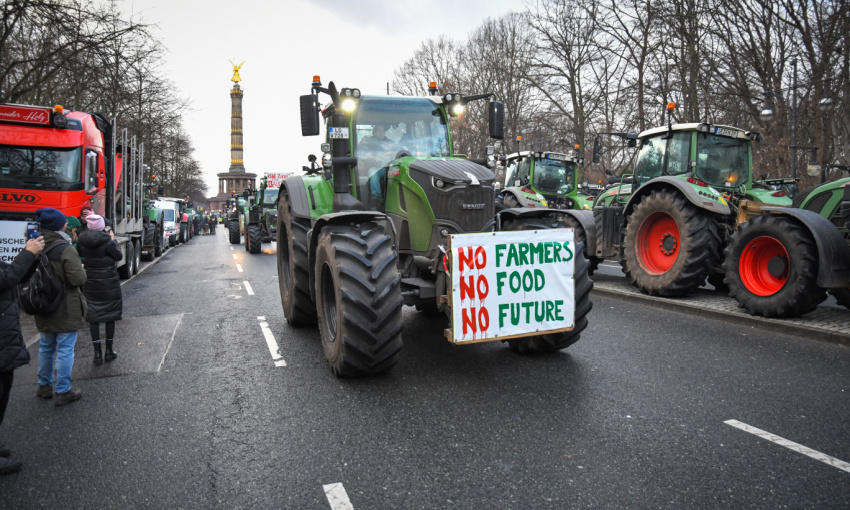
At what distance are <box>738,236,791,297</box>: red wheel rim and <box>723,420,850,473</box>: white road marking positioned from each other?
12.9 ft

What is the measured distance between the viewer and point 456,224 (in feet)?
17.6

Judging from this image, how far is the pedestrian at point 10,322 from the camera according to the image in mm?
3639

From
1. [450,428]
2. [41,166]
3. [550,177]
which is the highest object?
[550,177]

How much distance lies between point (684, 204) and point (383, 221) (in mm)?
5364

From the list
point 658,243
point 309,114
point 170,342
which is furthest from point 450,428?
point 658,243

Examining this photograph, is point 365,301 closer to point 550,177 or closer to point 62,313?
point 62,313

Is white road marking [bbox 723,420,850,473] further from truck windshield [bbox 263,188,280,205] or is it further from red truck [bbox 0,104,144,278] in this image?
truck windshield [bbox 263,188,280,205]

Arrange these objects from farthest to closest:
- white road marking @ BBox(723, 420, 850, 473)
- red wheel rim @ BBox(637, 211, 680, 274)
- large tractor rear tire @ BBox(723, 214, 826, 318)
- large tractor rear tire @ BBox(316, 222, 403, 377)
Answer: red wheel rim @ BBox(637, 211, 680, 274) → large tractor rear tire @ BBox(723, 214, 826, 318) → large tractor rear tire @ BBox(316, 222, 403, 377) → white road marking @ BBox(723, 420, 850, 473)

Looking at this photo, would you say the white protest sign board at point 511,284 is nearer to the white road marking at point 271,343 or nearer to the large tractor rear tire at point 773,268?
the white road marking at point 271,343

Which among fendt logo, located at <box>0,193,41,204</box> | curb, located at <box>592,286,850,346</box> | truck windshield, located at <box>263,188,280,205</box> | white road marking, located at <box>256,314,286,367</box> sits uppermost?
truck windshield, located at <box>263,188,280,205</box>

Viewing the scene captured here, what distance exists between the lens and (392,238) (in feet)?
17.2

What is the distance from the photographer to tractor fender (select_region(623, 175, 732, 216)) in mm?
8180

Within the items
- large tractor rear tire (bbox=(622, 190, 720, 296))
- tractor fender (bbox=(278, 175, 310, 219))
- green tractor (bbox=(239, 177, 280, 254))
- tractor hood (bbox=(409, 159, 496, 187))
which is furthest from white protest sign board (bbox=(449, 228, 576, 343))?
green tractor (bbox=(239, 177, 280, 254))

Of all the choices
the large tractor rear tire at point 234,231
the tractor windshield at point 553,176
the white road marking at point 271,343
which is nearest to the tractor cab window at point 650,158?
the tractor windshield at point 553,176
